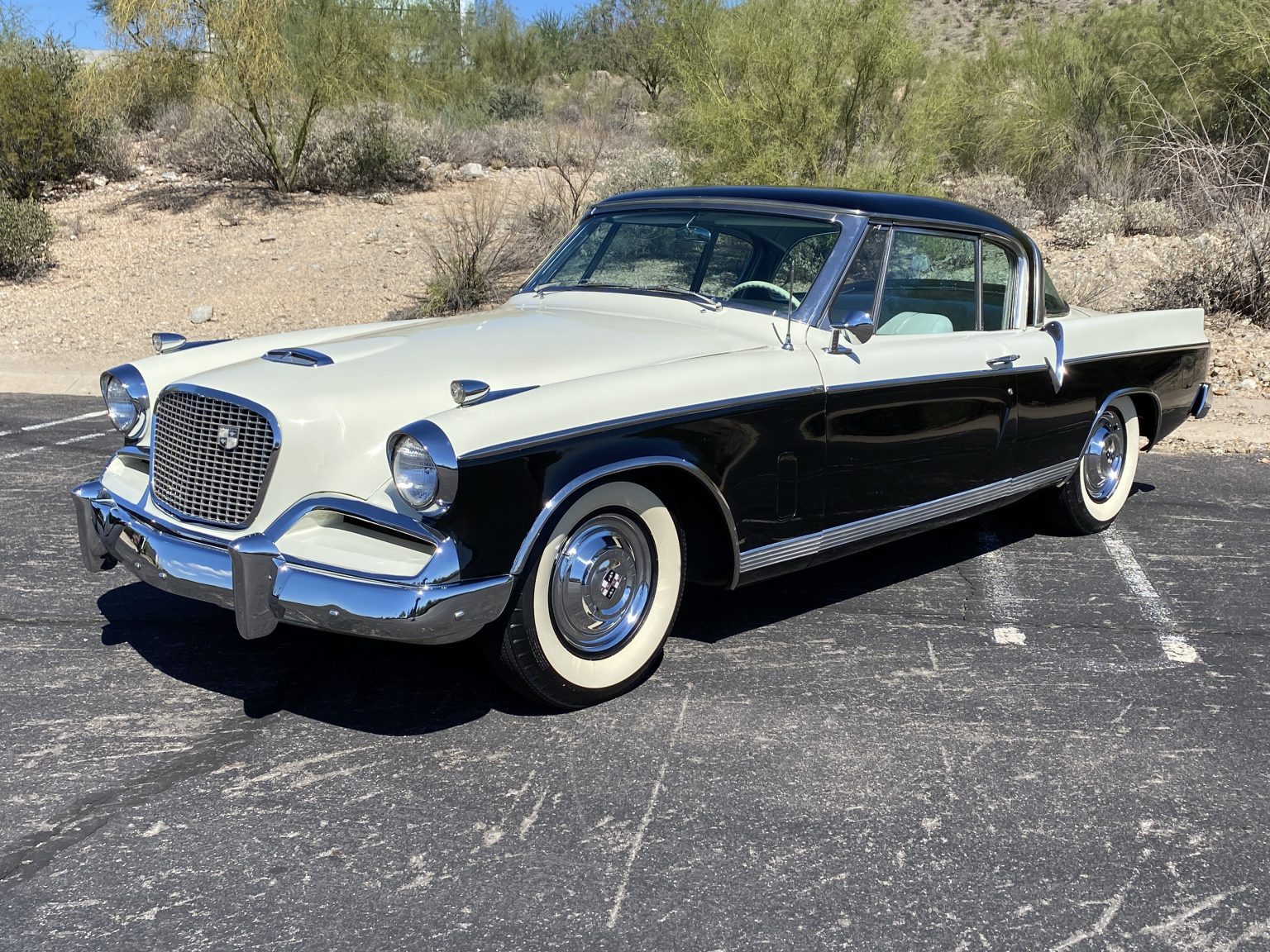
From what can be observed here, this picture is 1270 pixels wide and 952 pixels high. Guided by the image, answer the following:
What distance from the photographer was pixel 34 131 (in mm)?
18625

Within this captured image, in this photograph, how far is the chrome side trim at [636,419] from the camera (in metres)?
3.50

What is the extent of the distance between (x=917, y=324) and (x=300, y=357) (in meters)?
2.43

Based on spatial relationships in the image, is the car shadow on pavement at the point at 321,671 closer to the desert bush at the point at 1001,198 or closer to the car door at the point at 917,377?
the car door at the point at 917,377

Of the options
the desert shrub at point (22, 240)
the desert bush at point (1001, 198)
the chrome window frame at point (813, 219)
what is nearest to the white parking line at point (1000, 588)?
the chrome window frame at point (813, 219)

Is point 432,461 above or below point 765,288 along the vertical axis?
below

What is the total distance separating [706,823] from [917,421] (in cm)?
209

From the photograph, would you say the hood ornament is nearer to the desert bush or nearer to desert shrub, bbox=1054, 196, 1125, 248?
desert shrub, bbox=1054, 196, 1125, 248

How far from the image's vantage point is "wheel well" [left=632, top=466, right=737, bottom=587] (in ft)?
13.1

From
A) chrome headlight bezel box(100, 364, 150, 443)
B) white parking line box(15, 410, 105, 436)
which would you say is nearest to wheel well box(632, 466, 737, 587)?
chrome headlight bezel box(100, 364, 150, 443)

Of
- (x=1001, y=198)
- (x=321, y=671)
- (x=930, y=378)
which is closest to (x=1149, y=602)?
(x=930, y=378)

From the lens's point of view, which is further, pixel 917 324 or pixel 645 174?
pixel 645 174

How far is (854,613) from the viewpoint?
493cm

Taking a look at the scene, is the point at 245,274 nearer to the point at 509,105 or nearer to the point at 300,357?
the point at 509,105

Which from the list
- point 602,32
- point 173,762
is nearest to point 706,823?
point 173,762
